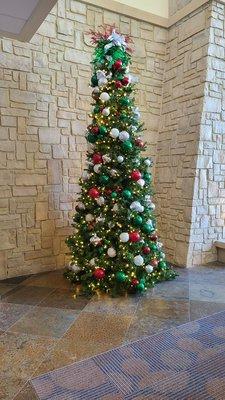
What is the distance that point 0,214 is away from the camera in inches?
122


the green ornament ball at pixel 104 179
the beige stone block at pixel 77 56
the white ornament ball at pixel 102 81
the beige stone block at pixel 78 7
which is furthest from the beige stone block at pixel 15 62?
the green ornament ball at pixel 104 179

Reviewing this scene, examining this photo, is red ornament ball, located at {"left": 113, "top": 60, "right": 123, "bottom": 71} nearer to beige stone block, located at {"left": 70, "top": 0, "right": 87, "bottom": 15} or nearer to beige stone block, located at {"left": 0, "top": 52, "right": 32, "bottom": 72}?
beige stone block, located at {"left": 0, "top": 52, "right": 32, "bottom": 72}

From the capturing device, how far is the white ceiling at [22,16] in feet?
6.79

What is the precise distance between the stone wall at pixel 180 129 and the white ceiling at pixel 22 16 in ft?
6.11

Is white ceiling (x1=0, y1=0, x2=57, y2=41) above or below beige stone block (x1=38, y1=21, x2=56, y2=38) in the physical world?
below

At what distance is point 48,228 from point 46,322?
1.33 meters

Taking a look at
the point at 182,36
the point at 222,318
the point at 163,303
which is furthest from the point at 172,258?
the point at 182,36

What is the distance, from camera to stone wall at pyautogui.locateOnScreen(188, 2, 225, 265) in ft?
10.8

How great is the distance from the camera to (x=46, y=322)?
219cm

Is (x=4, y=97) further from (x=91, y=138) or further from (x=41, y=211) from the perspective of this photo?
Answer: (x=41, y=211)

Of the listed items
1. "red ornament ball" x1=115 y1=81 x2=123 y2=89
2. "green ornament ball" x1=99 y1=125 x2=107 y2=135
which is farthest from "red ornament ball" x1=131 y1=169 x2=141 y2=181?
"red ornament ball" x1=115 y1=81 x2=123 y2=89

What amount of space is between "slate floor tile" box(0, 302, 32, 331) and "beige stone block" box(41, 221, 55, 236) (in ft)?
3.23

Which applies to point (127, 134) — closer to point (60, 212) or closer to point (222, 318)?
point (60, 212)

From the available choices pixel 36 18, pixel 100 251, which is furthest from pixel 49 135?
pixel 100 251
